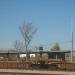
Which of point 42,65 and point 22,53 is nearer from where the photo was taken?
point 42,65

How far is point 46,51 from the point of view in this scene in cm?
9725

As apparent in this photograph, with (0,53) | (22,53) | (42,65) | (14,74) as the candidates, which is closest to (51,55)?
(22,53)

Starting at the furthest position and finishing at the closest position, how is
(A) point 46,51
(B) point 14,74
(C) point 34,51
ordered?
(A) point 46,51 → (C) point 34,51 → (B) point 14,74

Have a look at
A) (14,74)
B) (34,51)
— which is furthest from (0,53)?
(14,74)

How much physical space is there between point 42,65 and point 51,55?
5654 centimetres

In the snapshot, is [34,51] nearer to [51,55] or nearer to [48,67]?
[51,55]

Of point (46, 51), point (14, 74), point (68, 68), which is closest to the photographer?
point (14, 74)

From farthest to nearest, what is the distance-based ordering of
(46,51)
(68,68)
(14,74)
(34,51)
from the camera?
(46,51)
(34,51)
(68,68)
(14,74)

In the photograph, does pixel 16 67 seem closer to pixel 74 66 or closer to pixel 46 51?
pixel 74 66

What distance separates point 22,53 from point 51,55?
513 inches

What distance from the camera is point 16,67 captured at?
4234 centimetres

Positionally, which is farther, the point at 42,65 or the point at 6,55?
the point at 6,55

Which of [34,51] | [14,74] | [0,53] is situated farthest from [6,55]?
[14,74]

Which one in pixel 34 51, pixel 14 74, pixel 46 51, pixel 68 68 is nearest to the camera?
pixel 14 74
